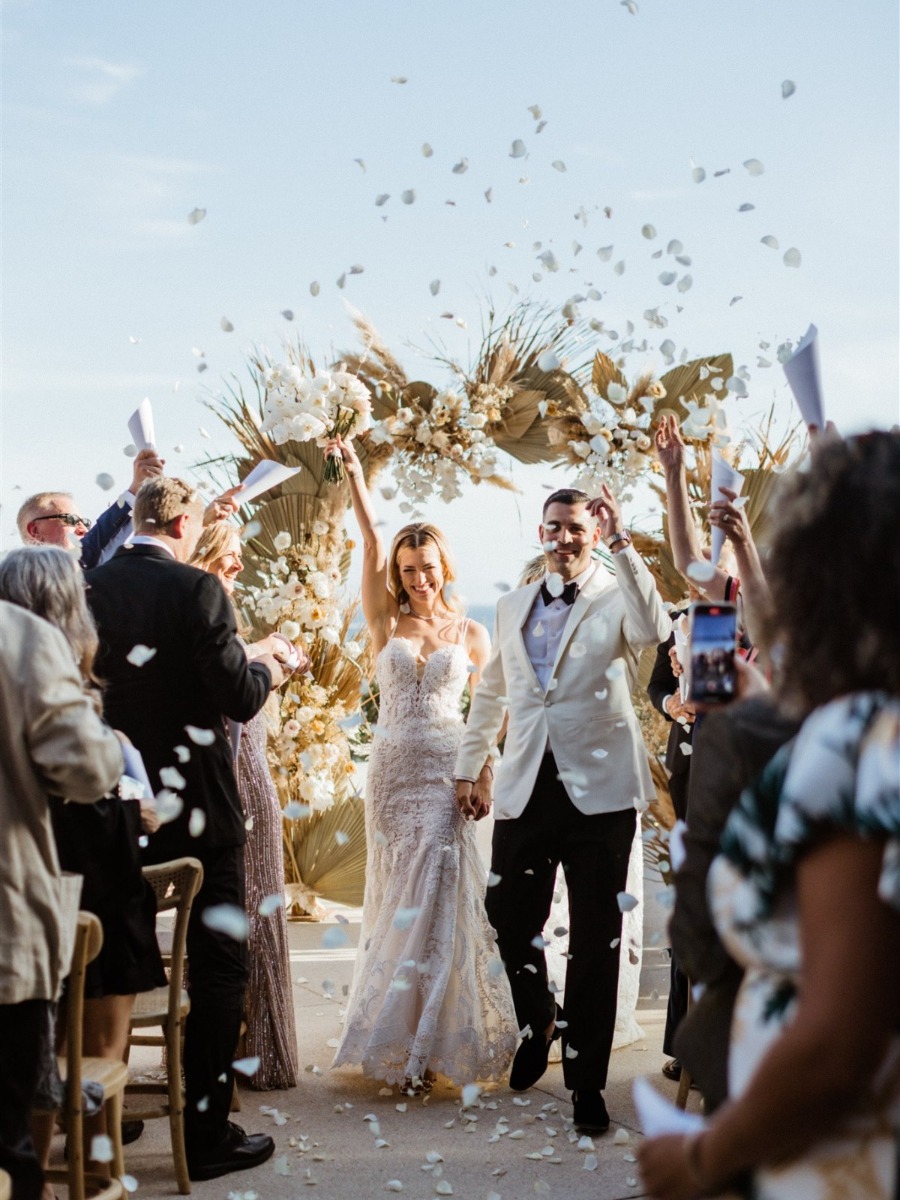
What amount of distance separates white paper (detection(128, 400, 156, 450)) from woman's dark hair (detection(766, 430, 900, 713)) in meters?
3.27

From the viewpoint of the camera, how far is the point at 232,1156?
3.61m

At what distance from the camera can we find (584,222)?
12.8 ft

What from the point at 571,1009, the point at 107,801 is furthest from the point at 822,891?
the point at 571,1009

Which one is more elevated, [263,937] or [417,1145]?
[263,937]

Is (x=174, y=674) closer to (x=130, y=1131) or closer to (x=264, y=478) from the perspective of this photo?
(x=264, y=478)

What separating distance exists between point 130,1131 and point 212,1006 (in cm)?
55

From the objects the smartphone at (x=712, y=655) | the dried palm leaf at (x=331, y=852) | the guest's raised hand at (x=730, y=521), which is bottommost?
the dried palm leaf at (x=331, y=852)

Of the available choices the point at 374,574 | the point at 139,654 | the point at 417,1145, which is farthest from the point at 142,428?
the point at 417,1145

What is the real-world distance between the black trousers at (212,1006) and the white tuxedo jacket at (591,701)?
1029 millimetres

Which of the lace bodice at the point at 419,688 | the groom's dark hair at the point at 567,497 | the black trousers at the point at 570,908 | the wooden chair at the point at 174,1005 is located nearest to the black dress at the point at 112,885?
the wooden chair at the point at 174,1005

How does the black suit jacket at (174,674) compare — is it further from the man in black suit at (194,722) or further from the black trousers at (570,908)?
the black trousers at (570,908)

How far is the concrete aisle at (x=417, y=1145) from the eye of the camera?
137 inches

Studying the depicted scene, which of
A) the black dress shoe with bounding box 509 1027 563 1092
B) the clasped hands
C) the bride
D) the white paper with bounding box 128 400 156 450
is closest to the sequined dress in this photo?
the bride

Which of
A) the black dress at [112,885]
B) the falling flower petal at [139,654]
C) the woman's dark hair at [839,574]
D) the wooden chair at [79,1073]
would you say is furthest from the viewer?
the falling flower petal at [139,654]
